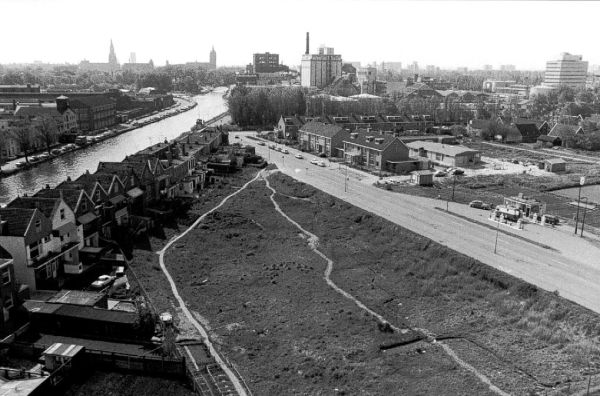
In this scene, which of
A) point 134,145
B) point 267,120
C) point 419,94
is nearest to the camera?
point 134,145

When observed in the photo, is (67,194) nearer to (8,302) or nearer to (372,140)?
(8,302)

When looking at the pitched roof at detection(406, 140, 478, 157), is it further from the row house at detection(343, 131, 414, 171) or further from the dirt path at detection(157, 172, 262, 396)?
the dirt path at detection(157, 172, 262, 396)

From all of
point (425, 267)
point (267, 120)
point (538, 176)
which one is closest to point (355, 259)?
point (425, 267)

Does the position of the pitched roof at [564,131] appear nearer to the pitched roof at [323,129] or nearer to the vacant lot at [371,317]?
the pitched roof at [323,129]

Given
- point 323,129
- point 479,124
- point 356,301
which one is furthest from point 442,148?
point 356,301

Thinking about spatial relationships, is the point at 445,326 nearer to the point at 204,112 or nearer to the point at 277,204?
the point at 277,204

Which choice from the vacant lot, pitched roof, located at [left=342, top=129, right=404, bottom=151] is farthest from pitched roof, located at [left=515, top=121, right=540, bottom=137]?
the vacant lot
